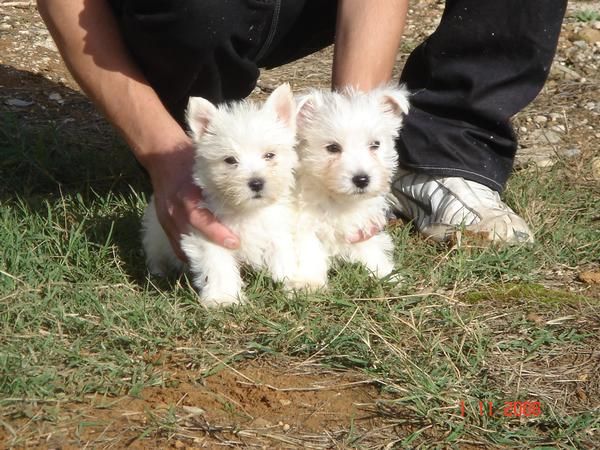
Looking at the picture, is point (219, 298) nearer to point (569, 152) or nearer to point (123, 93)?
point (123, 93)

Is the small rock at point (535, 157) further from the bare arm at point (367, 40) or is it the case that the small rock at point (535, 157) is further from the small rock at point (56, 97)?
the small rock at point (56, 97)

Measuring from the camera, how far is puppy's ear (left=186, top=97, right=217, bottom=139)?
3418mm

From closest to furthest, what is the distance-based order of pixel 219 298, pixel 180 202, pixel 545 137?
pixel 219 298, pixel 180 202, pixel 545 137

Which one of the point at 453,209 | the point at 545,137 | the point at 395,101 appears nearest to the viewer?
the point at 395,101

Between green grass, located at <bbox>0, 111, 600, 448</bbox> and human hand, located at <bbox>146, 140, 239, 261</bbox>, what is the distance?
9.2 inches

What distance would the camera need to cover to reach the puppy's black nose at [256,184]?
336cm

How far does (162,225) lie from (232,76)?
41.4 inches

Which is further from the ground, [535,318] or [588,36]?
[535,318]

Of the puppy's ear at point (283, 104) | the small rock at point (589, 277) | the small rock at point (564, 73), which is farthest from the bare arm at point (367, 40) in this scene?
the small rock at point (564, 73)

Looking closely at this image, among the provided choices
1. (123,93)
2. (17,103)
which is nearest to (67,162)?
(17,103)

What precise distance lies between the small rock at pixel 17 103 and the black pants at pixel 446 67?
6.25 feet

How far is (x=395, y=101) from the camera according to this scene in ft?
12.2

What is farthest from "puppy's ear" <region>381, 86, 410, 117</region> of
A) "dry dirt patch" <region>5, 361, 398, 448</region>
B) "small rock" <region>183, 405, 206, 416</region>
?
"small rock" <region>183, 405, 206, 416</region>

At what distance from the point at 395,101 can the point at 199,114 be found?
2.72 ft
